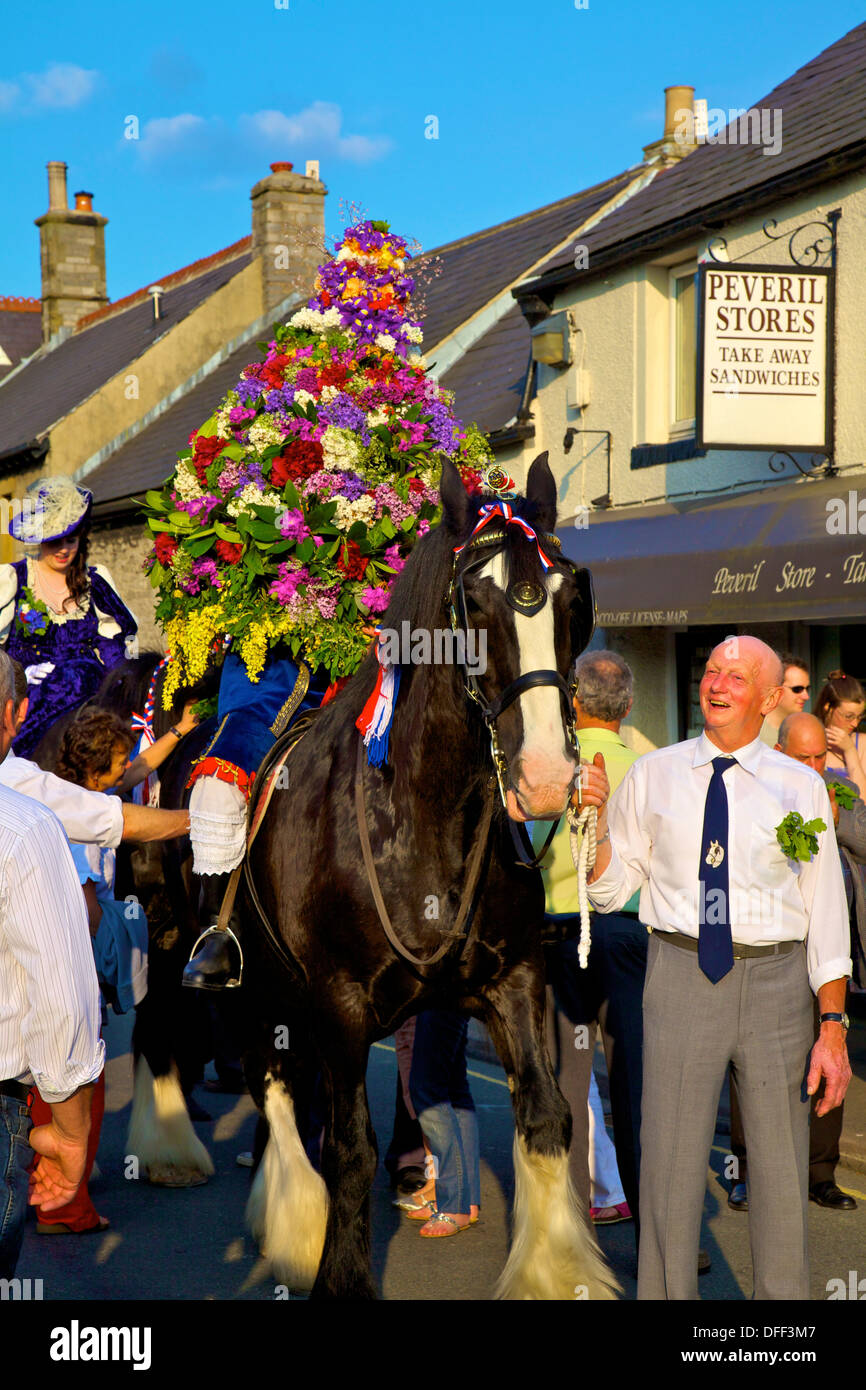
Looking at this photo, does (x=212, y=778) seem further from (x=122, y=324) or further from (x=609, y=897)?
(x=122, y=324)

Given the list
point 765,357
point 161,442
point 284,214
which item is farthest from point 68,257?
point 765,357

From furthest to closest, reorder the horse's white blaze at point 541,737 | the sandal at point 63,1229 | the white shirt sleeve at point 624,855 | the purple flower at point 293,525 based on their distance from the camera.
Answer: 1. the sandal at point 63,1229
2. the purple flower at point 293,525
3. the white shirt sleeve at point 624,855
4. the horse's white blaze at point 541,737

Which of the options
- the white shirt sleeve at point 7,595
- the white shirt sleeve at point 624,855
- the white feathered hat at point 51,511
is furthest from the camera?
the white shirt sleeve at point 7,595

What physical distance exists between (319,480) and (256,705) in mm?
930

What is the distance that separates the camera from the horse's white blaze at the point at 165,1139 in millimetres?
6695

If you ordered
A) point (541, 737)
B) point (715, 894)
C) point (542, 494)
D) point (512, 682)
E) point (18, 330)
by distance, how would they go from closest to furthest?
point (541, 737) < point (512, 682) < point (715, 894) < point (542, 494) < point (18, 330)

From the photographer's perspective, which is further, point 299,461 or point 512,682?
point 299,461

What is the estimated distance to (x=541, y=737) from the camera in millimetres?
3824

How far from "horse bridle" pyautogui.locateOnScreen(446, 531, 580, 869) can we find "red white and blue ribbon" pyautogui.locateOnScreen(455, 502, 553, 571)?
0.03 meters

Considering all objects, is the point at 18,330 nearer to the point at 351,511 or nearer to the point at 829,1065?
the point at 351,511

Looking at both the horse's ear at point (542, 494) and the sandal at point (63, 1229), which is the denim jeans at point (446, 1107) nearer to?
the sandal at point (63, 1229)

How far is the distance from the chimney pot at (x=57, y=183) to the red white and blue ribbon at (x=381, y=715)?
35.0 meters

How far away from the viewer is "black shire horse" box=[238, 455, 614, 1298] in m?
4.20

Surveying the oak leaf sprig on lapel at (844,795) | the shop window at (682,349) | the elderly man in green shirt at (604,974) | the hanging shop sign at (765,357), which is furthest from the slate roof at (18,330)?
the elderly man in green shirt at (604,974)
